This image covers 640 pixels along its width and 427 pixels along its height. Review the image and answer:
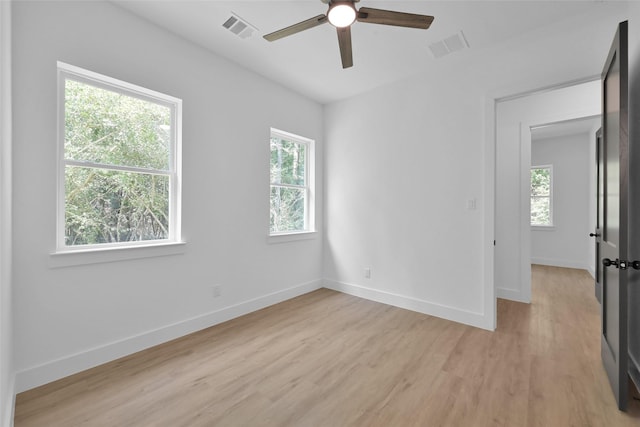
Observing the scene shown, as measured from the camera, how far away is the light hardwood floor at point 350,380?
5.69 feet

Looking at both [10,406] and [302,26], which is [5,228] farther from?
[302,26]

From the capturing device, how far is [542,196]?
654 cm

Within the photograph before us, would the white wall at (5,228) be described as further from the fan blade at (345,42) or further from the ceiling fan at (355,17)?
the fan blade at (345,42)

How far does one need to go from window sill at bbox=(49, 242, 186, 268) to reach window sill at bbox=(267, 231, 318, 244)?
1.15 meters

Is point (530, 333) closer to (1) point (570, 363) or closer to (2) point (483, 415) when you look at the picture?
(1) point (570, 363)

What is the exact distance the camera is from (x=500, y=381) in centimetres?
209

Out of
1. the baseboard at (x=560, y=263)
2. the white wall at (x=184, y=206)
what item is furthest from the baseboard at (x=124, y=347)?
the baseboard at (x=560, y=263)

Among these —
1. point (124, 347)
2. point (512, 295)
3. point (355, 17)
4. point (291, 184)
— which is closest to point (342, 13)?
point (355, 17)

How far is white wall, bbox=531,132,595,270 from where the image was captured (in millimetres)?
5949

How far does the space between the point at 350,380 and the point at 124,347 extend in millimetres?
1831

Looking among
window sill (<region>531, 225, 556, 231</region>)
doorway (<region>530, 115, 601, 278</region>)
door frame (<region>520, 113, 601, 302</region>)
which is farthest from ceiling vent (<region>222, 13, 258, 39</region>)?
window sill (<region>531, 225, 556, 231</region>)

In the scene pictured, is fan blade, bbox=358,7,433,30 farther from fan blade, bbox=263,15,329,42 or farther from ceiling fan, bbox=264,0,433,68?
fan blade, bbox=263,15,329,42

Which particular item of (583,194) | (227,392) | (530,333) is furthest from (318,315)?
(583,194)

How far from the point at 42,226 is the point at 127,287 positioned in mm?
733
